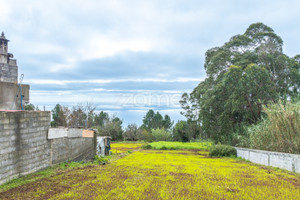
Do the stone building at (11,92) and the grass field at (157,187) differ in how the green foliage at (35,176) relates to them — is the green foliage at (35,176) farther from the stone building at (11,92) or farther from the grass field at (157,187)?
the stone building at (11,92)

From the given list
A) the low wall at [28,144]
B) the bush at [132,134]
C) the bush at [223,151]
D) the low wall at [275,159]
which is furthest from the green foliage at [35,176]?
the bush at [132,134]

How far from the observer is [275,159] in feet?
29.8

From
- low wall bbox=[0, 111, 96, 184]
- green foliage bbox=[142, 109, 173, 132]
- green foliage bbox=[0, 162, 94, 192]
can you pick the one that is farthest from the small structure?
green foliage bbox=[142, 109, 173, 132]

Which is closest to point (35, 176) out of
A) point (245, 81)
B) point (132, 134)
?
point (245, 81)

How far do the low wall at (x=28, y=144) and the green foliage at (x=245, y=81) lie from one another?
31.2 ft

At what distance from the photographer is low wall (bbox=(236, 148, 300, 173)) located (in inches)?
307

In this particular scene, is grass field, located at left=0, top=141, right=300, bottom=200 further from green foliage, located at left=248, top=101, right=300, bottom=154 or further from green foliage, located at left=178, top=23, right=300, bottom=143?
green foliage, located at left=178, top=23, right=300, bottom=143

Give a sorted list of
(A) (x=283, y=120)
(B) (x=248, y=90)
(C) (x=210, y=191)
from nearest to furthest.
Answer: (C) (x=210, y=191)
(A) (x=283, y=120)
(B) (x=248, y=90)

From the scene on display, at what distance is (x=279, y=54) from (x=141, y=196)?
53.3 ft

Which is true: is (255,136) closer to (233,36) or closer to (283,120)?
(283,120)

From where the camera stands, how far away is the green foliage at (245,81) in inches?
586

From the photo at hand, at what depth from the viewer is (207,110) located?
17.8 meters

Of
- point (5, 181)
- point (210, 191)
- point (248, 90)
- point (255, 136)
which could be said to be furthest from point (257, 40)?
point (5, 181)

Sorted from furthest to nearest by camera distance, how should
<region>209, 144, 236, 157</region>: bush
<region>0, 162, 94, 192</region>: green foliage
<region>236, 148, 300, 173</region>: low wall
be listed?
<region>209, 144, 236, 157</region>: bush
<region>236, 148, 300, 173</region>: low wall
<region>0, 162, 94, 192</region>: green foliage
